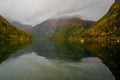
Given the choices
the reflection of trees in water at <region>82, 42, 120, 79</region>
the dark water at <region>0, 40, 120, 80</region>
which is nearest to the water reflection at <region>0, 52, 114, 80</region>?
the dark water at <region>0, 40, 120, 80</region>

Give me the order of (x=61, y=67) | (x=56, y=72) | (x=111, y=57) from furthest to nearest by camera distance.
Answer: (x=111, y=57) → (x=61, y=67) → (x=56, y=72)

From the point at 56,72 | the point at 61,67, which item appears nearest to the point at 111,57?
the point at 61,67

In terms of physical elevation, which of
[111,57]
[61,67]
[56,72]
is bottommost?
[61,67]

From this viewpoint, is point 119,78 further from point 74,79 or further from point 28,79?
point 28,79

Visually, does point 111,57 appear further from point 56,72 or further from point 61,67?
point 56,72

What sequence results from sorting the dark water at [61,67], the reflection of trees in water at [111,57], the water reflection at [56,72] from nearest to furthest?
the water reflection at [56,72], the dark water at [61,67], the reflection of trees in water at [111,57]

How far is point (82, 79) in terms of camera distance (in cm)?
3881

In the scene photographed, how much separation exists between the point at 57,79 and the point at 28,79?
5.79 meters

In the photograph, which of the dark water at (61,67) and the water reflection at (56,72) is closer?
the water reflection at (56,72)

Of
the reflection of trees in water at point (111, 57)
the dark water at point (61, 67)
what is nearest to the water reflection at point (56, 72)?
the dark water at point (61, 67)

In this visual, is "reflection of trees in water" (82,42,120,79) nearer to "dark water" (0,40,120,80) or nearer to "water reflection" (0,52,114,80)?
"dark water" (0,40,120,80)

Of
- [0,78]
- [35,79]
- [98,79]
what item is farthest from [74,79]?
[0,78]

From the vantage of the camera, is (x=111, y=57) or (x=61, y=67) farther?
(x=111, y=57)

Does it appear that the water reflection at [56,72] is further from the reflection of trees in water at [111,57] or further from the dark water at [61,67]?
the reflection of trees in water at [111,57]
